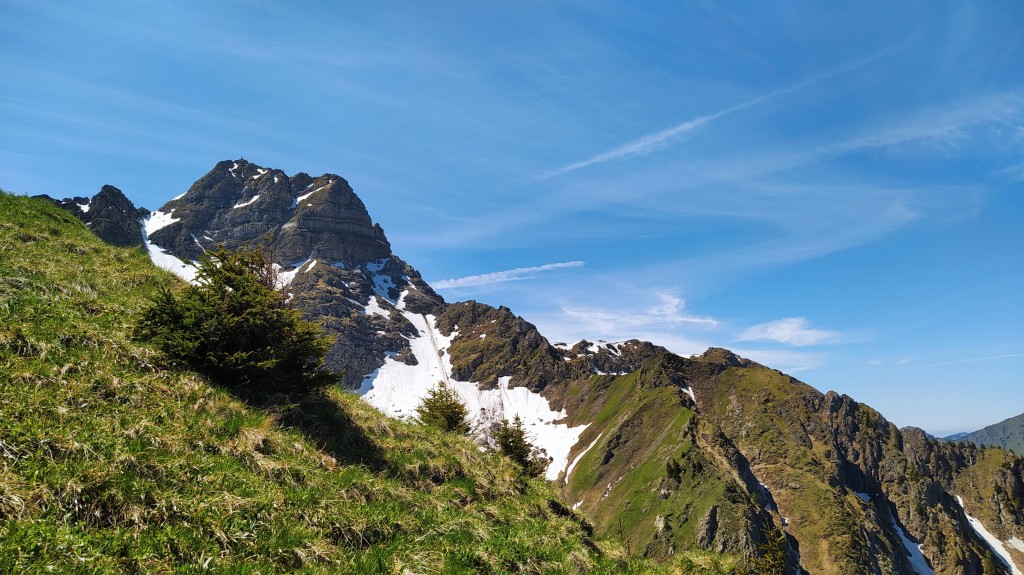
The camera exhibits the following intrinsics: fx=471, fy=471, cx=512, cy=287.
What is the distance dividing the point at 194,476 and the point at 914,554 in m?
249

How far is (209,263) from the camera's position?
12.4 meters

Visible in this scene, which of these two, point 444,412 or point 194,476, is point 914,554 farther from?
point 194,476

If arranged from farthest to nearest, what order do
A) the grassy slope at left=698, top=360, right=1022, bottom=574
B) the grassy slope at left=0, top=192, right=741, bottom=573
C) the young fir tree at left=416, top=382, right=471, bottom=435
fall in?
the grassy slope at left=698, top=360, right=1022, bottom=574
the young fir tree at left=416, top=382, right=471, bottom=435
the grassy slope at left=0, top=192, right=741, bottom=573

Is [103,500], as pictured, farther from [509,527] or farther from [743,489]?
[743,489]

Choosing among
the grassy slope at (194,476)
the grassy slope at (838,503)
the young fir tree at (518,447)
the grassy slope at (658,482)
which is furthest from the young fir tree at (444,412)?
the grassy slope at (838,503)

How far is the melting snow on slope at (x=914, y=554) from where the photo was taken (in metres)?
166

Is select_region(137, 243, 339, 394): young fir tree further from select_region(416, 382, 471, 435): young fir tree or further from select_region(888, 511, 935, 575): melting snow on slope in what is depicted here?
select_region(888, 511, 935, 575): melting snow on slope

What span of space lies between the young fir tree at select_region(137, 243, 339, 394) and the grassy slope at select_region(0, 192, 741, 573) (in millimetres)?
555

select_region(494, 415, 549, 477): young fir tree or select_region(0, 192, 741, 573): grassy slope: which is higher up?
select_region(0, 192, 741, 573): grassy slope

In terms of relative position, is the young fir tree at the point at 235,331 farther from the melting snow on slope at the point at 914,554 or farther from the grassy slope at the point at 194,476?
the melting snow on slope at the point at 914,554

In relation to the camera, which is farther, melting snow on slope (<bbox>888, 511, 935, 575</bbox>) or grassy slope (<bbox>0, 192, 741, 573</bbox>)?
melting snow on slope (<bbox>888, 511, 935, 575</bbox>)

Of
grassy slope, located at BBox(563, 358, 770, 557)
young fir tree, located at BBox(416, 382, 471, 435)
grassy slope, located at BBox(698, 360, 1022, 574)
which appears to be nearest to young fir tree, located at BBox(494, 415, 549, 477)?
young fir tree, located at BBox(416, 382, 471, 435)

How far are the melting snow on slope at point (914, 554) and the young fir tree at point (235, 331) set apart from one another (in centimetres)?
22372

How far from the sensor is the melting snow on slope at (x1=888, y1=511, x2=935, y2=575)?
165875mm
